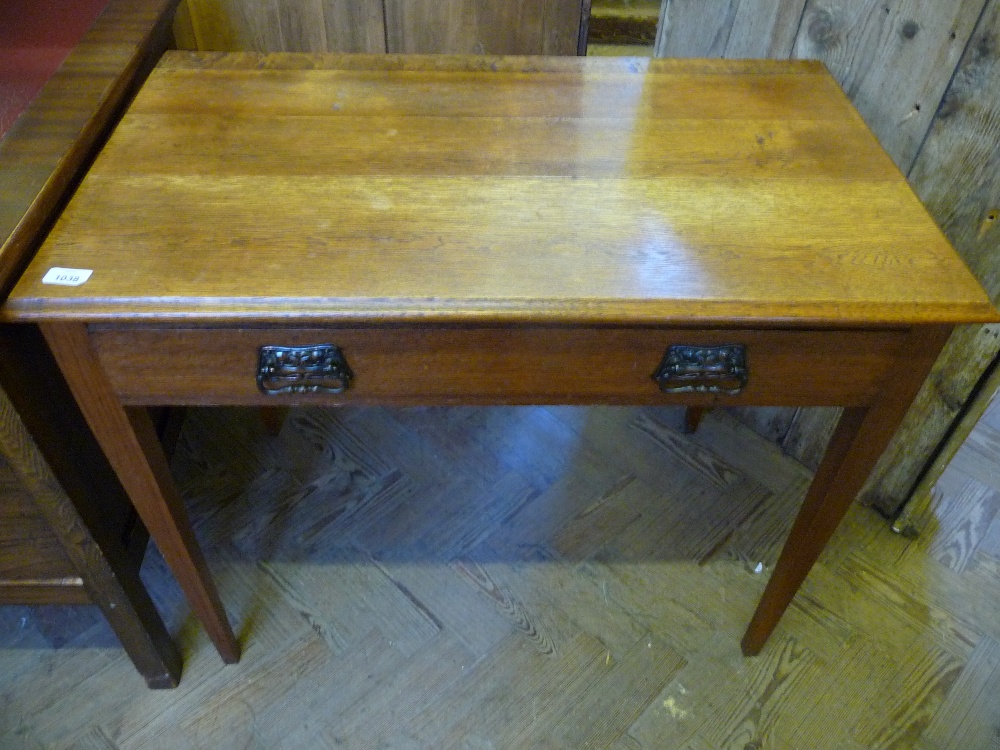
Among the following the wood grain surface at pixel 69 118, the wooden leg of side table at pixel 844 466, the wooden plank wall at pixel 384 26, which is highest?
the wood grain surface at pixel 69 118

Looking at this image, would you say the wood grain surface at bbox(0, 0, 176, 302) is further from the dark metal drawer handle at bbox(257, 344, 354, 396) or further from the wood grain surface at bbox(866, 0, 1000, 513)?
the wood grain surface at bbox(866, 0, 1000, 513)

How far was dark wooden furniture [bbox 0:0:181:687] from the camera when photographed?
0.78 m

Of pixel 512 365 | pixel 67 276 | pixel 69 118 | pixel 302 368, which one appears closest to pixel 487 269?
pixel 512 365

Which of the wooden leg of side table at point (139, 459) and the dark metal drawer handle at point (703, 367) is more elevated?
the dark metal drawer handle at point (703, 367)

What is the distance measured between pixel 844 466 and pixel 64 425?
0.91 metres

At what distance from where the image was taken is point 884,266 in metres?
0.76

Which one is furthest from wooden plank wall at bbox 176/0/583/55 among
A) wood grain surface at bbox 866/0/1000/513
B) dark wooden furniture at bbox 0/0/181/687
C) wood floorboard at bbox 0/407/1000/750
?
wood floorboard at bbox 0/407/1000/750

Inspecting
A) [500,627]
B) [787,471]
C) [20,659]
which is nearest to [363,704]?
[500,627]

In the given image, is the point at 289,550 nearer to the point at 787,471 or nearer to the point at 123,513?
the point at 123,513

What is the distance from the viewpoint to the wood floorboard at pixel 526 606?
1.13 metres

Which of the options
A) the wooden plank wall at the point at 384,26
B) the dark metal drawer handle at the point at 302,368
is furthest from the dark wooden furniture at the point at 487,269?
the wooden plank wall at the point at 384,26

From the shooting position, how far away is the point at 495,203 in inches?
32.5

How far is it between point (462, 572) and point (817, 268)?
808 mm

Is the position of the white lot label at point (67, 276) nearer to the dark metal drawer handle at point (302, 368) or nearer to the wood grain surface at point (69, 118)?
the wood grain surface at point (69, 118)
